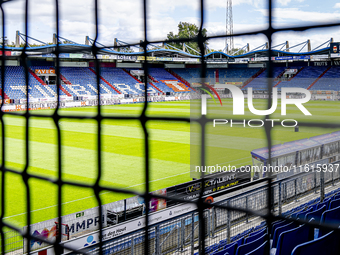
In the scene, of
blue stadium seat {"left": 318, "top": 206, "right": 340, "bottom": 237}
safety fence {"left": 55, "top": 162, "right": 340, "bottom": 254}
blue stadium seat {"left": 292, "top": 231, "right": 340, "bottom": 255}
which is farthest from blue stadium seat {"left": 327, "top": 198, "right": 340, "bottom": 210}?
blue stadium seat {"left": 292, "top": 231, "right": 340, "bottom": 255}

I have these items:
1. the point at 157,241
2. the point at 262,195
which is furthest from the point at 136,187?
the point at 157,241

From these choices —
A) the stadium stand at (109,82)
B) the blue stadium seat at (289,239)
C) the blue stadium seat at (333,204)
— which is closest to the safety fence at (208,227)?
the blue stadium seat at (333,204)

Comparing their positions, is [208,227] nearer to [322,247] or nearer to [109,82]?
[322,247]

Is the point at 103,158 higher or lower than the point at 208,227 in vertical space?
higher

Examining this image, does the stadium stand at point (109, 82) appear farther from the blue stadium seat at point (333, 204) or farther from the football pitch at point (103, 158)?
the blue stadium seat at point (333, 204)

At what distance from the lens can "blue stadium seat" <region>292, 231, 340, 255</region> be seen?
4.13 ft

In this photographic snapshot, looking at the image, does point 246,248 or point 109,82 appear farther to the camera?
point 109,82

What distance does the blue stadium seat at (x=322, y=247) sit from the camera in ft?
4.13

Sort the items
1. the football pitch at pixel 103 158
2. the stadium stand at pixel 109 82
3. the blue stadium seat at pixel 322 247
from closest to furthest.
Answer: the blue stadium seat at pixel 322 247 → the football pitch at pixel 103 158 → the stadium stand at pixel 109 82

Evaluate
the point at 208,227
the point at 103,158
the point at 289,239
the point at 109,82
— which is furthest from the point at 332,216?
the point at 109,82

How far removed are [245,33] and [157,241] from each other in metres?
2.50

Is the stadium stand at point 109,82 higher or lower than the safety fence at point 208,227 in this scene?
higher

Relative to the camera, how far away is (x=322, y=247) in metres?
1.30

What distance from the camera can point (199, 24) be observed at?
1245 mm
